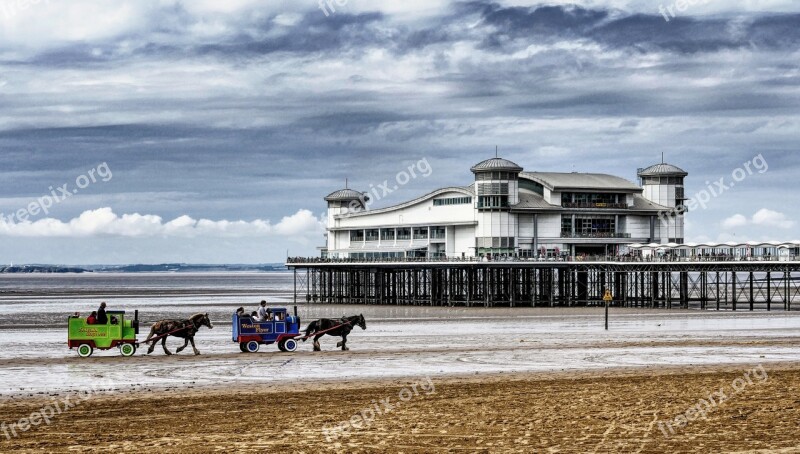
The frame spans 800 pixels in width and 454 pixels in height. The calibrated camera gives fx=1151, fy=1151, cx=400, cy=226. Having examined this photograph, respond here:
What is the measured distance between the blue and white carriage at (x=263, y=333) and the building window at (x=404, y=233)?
194 ft

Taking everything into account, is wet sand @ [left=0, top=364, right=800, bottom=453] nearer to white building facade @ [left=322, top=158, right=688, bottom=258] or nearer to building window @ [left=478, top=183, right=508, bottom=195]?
building window @ [left=478, top=183, right=508, bottom=195]

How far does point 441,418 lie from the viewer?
863 inches

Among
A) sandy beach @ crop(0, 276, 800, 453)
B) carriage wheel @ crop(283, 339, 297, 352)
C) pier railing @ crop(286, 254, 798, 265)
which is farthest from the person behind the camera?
pier railing @ crop(286, 254, 798, 265)

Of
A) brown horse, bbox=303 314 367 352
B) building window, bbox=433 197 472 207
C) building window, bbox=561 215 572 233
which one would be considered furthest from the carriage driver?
building window, bbox=561 215 572 233

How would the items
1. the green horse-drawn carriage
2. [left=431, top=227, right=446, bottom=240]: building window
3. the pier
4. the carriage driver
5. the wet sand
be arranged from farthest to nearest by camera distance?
[left=431, top=227, right=446, bottom=240]: building window < the pier < the carriage driver < the green horse-drawn carriage < the wet sand

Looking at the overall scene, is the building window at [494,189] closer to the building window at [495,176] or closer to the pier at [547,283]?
the building window at [495,176]

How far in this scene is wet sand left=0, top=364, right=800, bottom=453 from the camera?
1917 centimetres

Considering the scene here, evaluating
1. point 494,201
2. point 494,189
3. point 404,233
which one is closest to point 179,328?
point 494,189

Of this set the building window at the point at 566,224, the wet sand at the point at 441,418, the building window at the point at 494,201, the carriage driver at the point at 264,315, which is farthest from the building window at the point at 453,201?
the wet sand at the point at 441,418

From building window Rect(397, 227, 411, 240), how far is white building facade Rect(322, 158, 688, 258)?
0.08 m

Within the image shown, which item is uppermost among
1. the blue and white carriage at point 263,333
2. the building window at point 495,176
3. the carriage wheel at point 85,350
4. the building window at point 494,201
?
the building window at point 495,176

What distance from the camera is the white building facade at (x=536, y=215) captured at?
88.2 m

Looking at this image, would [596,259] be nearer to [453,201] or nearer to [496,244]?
[496,244]

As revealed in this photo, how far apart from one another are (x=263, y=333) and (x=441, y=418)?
52.0 feet
